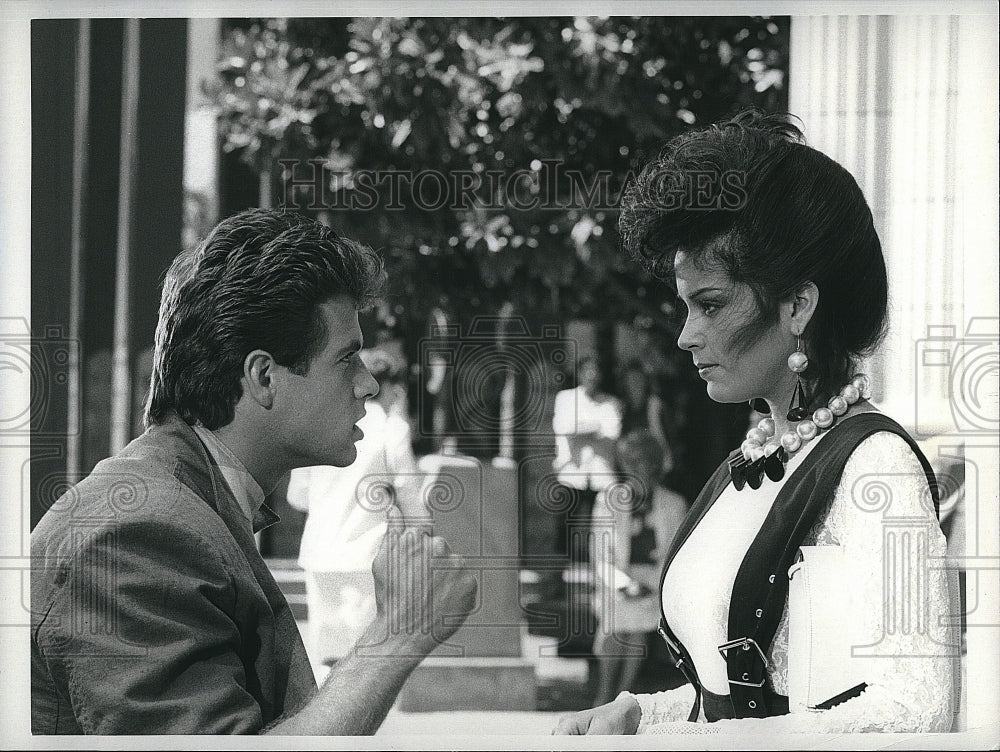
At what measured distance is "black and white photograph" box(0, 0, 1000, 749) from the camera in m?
1.97

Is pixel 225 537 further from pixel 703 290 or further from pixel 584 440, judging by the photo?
pixel 703 290

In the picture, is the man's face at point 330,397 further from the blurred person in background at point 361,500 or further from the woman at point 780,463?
the woman at point 780,463

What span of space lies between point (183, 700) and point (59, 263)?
0.87m

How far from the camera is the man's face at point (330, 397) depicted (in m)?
1.98

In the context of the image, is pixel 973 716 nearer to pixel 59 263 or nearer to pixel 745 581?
pixel 745 581

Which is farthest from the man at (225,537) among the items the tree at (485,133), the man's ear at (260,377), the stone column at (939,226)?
the stone column at (939,226)

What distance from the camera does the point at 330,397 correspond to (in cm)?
201

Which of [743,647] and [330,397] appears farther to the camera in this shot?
[330,397]

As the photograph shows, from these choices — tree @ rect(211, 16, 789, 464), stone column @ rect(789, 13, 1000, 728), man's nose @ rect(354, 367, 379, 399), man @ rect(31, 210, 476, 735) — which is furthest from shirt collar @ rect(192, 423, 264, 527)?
stone column @ rect(789, 13, 1000, 728)

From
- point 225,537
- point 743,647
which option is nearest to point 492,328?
point 225,537

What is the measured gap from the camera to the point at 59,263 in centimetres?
207

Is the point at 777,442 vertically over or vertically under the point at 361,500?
over

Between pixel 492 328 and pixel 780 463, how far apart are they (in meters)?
0.59

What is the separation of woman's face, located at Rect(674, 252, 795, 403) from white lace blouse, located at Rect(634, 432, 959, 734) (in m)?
0.18
